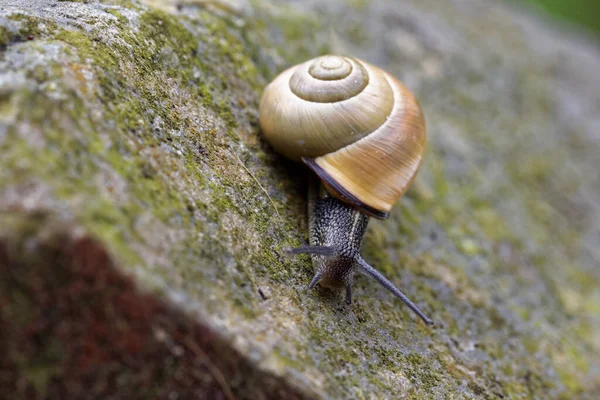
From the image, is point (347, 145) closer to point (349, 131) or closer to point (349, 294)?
point (349, 131)

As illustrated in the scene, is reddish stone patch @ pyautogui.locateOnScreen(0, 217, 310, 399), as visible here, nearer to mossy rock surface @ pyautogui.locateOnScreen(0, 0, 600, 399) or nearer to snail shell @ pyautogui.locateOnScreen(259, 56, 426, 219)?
mossy rock surface @ pyautogui.locateOnScreen(0, 0, 600, 399)

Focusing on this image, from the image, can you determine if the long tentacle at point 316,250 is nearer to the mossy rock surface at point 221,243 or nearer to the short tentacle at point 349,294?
the mossy rock surface at point 221,243

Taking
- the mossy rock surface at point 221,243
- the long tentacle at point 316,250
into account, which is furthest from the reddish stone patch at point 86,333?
the long tentacle at point 316,250

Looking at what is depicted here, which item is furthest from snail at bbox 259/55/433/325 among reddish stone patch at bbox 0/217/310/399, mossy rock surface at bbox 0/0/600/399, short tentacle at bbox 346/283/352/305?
reddish stone patch at bbox 0/217/310/399

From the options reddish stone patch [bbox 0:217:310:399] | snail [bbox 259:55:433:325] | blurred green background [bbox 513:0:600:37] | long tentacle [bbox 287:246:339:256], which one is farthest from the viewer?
blurred green background [bbox 513:0:600:37]

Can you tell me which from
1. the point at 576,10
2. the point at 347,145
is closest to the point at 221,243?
the point at 347,145

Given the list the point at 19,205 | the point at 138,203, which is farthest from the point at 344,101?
the point at 19,205
